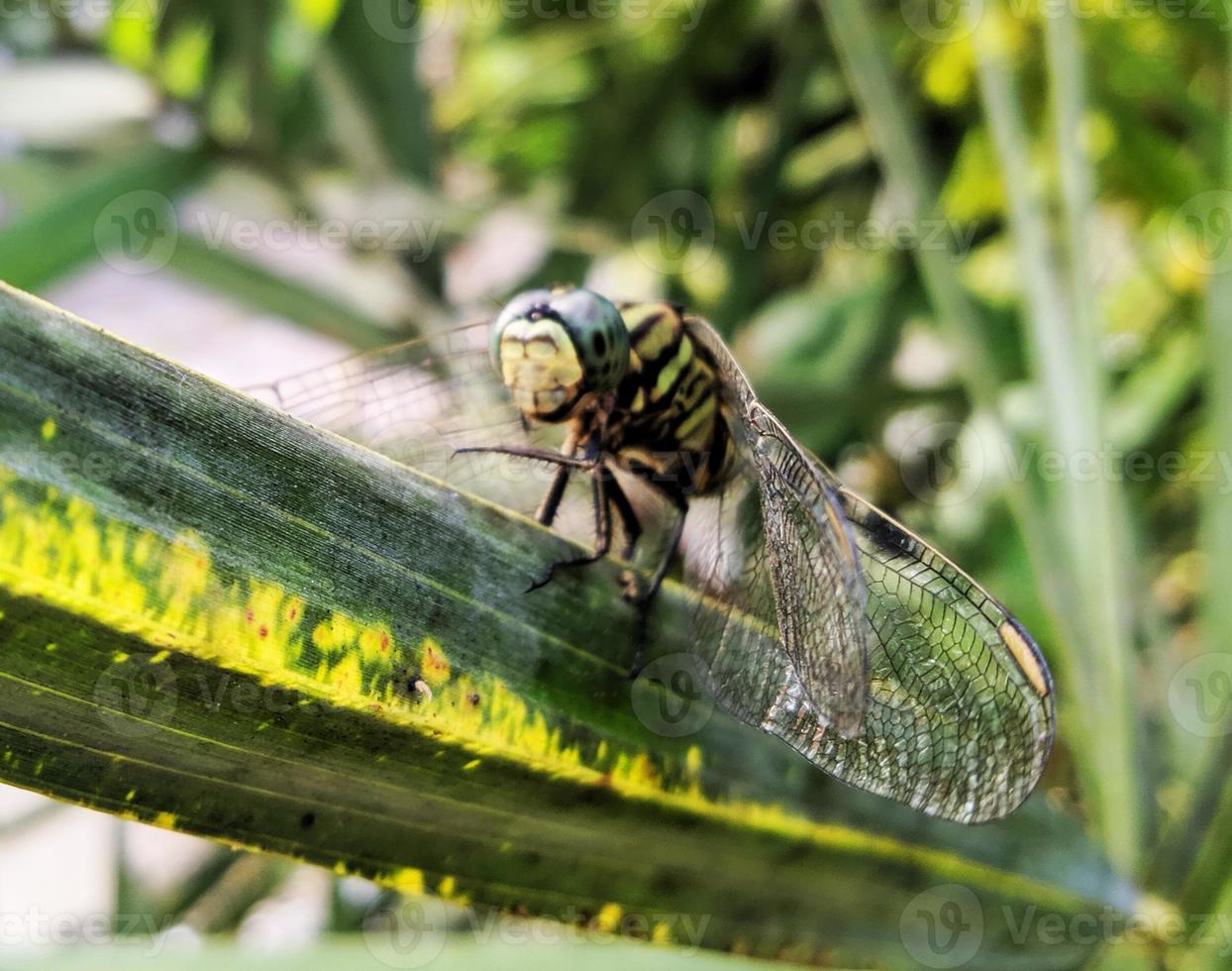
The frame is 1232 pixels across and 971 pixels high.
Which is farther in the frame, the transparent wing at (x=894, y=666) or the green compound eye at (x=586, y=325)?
the green compound eye at (x=586, y=325)

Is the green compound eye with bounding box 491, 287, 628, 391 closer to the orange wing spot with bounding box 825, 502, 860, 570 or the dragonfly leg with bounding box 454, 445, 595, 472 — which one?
the dragonfly leg with bounding box 454, 445, 595, 472

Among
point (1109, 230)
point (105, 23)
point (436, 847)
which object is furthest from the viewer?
point (1109, 230)

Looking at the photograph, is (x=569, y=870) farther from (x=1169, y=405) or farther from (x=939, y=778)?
(x=1169, y=405)

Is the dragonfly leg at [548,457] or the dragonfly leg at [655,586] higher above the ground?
the dragonfly leg at [548,457]

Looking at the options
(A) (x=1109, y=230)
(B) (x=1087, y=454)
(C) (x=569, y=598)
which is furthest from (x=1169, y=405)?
(C) (x=569, y=598)

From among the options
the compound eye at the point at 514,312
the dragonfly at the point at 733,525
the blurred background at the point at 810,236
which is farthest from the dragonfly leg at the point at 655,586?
the blurred background at the point at 810,236

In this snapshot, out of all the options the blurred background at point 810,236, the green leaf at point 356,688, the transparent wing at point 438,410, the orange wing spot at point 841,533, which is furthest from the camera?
the blurred background at point 810,236

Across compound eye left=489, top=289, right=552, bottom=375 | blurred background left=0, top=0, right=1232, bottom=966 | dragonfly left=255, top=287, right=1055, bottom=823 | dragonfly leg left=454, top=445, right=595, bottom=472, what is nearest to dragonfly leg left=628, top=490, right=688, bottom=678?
dragonfly left=255, top=287, right=1055, bottom=823

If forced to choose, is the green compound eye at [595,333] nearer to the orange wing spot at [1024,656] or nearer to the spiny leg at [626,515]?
the spiny leg at [626,515]
